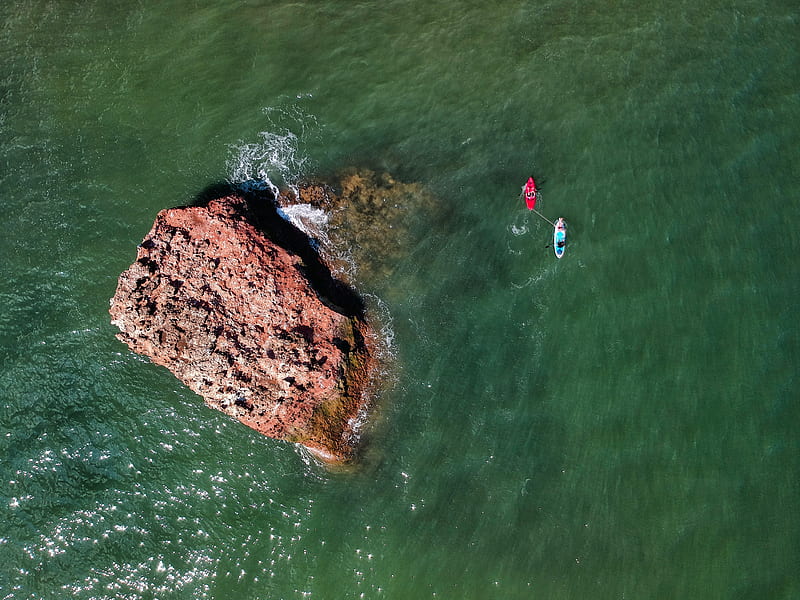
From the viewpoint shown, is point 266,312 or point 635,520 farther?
point 635,520

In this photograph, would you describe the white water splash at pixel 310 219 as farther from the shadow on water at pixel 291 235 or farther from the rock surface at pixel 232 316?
the rock surface at pixel 232 316

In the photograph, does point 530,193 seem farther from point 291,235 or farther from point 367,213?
point 291,235

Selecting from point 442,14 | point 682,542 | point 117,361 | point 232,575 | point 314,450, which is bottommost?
point 682,542

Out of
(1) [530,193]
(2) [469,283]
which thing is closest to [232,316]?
(2) [469,283]

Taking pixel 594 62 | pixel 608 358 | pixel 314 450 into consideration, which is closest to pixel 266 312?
pixel 314 450

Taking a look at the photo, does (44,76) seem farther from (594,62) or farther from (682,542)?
(682,542)

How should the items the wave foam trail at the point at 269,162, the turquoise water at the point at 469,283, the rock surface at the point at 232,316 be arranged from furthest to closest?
the wave foam trail at the point at 269,162 → the turquoise water at the point at 469,283 → the rock surface at the point at 232,316

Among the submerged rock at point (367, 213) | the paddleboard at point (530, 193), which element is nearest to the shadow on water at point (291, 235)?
the submerged rock at point (367, 213)
